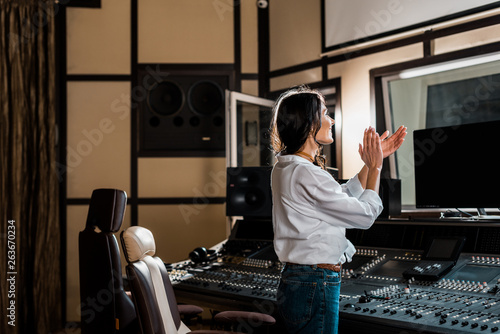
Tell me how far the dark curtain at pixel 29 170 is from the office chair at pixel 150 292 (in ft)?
8.28

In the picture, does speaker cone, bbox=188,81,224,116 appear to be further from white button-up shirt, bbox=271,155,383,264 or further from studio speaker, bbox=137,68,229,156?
white button-up shirt, bbox=271,155,383,264

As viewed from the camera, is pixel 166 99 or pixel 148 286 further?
pixel 166 99

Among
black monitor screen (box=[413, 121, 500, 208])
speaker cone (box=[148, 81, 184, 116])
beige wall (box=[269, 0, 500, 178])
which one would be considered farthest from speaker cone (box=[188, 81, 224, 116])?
black monitor screen (box=[413, 121, 500, 208])

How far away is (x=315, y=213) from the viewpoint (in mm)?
1692

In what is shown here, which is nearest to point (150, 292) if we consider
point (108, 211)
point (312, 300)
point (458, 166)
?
point (108, 211)

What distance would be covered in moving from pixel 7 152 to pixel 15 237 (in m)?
0.72

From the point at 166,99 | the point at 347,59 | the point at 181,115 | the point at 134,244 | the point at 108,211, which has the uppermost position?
the point at 347,59

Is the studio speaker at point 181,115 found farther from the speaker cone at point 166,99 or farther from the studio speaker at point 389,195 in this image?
the studio speaker at point 389,195

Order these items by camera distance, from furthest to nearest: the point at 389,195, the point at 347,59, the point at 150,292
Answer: the point at 347,59, the point at 389,195, the point at 150,292

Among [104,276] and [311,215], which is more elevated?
[311,215]

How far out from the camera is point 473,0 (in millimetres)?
3188

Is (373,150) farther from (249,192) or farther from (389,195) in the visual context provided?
(249,192)

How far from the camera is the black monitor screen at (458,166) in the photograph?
2.45 m

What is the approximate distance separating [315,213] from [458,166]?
1215 millimetres
